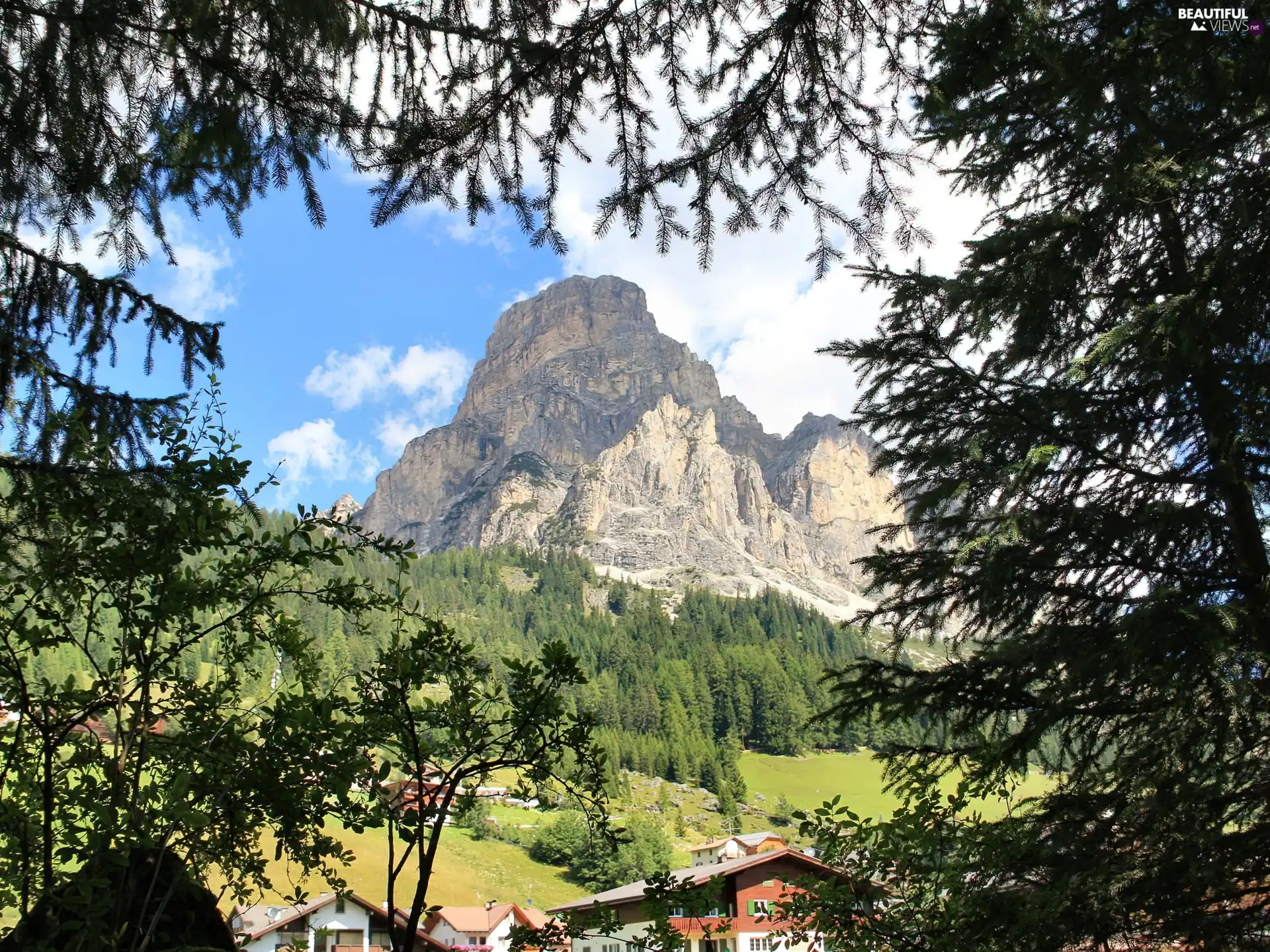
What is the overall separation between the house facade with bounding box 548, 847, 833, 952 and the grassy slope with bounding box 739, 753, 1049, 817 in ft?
170

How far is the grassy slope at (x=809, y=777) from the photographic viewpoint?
87625mm

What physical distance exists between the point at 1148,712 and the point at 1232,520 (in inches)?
51.6

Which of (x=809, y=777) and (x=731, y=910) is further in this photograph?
(x=809, y=777)

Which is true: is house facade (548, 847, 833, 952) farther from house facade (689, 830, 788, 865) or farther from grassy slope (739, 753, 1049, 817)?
grassy slope (739, 753, 1049, 817)

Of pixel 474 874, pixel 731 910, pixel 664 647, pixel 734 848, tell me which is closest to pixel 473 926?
pixel 734 848

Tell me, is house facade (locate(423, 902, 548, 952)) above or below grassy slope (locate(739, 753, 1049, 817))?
below

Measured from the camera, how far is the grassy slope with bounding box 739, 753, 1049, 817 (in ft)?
287

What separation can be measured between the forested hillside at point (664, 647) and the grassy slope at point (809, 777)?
2.43m

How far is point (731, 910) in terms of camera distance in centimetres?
2575

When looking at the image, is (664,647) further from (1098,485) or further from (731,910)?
(1098,485)

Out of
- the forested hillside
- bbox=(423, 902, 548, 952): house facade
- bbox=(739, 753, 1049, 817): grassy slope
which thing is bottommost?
bbox=(423, 902, 548, 952): house facade

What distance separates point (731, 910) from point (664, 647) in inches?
4067

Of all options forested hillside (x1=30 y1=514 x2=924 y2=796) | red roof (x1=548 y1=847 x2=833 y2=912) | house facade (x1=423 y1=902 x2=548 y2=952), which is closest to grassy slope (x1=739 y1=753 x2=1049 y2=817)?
forested hillside (x1=30 y1=514 x2=924 y2=796)

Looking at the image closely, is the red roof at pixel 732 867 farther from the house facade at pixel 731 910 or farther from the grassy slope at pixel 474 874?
the grassy slope at pixel 474 874
